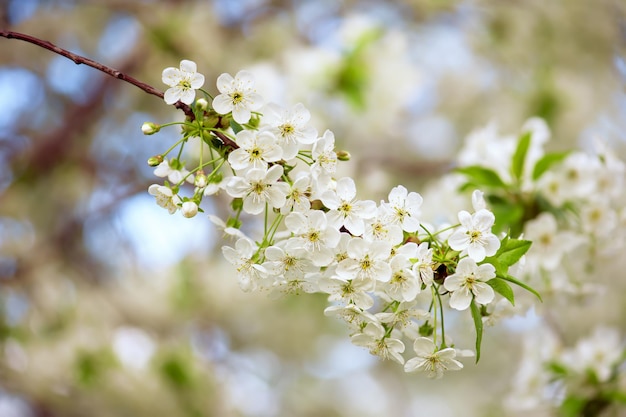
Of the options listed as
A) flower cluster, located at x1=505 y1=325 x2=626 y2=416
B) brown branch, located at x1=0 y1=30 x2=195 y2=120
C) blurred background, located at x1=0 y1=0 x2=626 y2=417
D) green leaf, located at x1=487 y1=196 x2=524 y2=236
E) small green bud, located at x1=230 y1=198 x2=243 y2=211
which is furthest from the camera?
blurred background, located at x1=0 y1=0 x2=626 y2=417

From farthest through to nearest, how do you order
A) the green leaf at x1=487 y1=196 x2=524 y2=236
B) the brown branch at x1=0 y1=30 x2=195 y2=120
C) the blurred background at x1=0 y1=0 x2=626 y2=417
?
the blurred background at x1=0 y1=0 x2=626 y2=417, the green leaf at x1=487 y1=196 x2=524 y2=236, the brown branch at x1=0 y1=30 x2=195 y2=120

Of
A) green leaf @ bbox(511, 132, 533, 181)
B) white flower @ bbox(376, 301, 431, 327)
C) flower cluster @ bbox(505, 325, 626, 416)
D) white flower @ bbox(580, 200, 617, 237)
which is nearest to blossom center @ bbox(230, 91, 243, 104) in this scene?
white flower @ bbox(376, 301, 431, 327)

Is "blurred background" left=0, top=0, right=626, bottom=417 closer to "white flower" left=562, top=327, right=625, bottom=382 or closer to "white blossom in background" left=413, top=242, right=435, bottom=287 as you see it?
"white flower" left=562, top=327, right=625, bottom=382

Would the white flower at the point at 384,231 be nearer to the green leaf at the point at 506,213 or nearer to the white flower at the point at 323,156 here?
the white flower at the point at 323,156

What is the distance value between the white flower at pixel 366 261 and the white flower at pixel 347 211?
23 millimetres

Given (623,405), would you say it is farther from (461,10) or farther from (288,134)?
(461,10)

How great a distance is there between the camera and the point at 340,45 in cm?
223

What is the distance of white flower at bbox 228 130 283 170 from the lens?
0.79 metres

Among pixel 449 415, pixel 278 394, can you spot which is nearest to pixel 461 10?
pixel 278 394

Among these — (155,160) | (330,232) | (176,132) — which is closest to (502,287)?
(330,232)

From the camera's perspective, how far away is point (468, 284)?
0.82m

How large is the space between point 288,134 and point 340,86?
145 cm

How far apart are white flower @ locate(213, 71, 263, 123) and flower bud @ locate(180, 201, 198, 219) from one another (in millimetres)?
124

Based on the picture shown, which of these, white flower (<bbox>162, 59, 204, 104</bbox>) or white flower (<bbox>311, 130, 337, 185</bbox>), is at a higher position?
white flower (<bbox>162, 59, 204, 104</bbox>)
